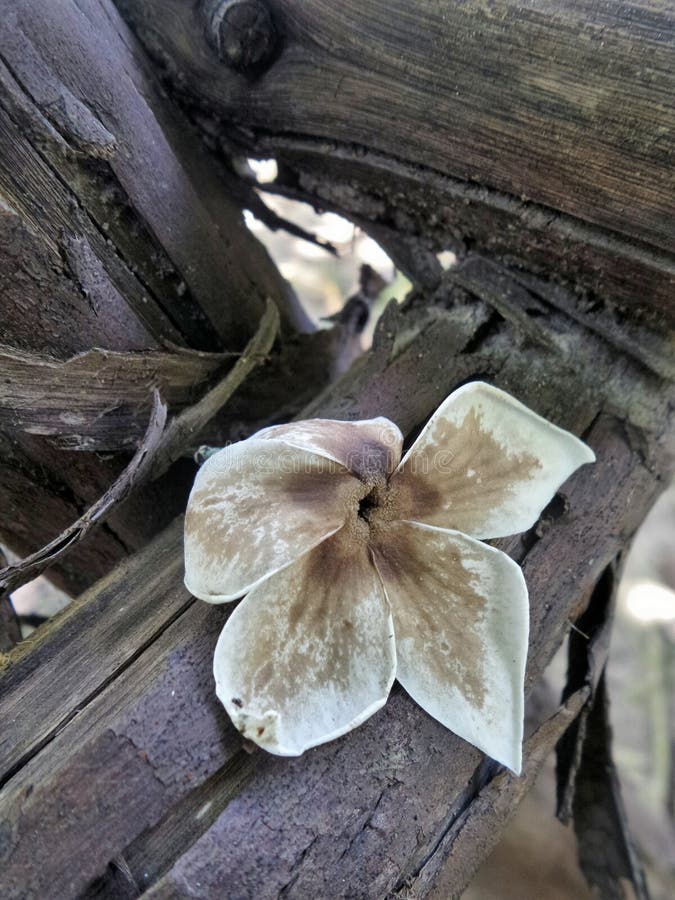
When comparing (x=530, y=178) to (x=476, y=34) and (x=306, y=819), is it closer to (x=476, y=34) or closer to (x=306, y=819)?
(x=476, y=34)

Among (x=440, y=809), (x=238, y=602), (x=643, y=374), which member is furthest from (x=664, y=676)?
(x=238, y=602)

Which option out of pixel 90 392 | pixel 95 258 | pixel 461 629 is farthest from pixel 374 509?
pixel 95 258

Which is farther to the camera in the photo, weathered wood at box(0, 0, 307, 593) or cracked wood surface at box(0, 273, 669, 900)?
weathered wood at box(0, 0, 307, 593)

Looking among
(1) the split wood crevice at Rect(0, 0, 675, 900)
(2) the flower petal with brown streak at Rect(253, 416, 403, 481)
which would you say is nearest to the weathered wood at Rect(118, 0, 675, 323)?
(1) the split wood crevice at Rect(0, 0, 675, 900)

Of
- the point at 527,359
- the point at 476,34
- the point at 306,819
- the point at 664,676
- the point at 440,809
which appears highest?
the point at 476,34

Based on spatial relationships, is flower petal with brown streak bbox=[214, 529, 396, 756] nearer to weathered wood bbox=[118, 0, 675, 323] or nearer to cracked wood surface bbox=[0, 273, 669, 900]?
cracked wood surface bbox=[0, 273, 669, 900]

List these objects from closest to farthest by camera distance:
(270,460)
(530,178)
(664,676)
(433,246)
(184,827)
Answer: (184,827)
(270,460)
(530,178)
(433,246)
(664,676)

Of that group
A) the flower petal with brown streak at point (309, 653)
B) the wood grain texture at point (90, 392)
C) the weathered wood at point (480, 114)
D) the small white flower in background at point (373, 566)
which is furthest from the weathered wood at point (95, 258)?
the flower petal with brown streak at point (309, 653)
